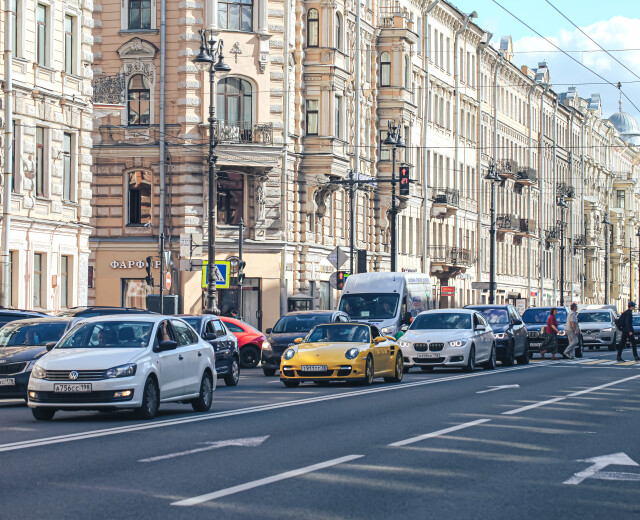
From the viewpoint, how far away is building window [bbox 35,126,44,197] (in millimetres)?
40475

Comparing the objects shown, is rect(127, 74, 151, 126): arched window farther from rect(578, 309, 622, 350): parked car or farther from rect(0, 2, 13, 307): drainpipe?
rect(578, 309, 622, 350): parked car

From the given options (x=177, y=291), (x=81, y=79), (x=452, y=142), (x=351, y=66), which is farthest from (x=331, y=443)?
(x=452, y=142)

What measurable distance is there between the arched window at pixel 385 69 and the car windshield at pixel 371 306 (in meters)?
27.5

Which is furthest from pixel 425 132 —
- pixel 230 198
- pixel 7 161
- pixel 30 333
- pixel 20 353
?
pixel 20 353

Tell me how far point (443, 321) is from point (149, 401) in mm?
15856

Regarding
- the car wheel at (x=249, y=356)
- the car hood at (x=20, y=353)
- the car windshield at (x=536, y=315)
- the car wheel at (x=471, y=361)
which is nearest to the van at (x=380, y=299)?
the car wheel at (x=249, y=356)

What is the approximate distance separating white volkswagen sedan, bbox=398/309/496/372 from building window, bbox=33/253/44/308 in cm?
1205

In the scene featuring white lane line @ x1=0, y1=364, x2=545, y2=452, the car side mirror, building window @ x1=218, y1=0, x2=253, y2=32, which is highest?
building window @ x1=218, y1=0, x2=253, y2=32

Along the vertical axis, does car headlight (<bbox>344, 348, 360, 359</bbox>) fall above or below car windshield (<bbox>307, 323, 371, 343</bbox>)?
below

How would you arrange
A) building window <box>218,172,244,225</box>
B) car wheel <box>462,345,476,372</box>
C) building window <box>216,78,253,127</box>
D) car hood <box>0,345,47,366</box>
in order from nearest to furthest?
car hood <box>0,345,47,366</box>, car wheel <box>462,345,476,372</box>, building window <box>216,78,253,127</box>, building window <box>218,172,244,225</box>

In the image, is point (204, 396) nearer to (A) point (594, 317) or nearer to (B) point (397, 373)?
(B) point (397, 373)

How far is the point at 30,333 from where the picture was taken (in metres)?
23.1

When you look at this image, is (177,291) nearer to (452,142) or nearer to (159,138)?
(159,138)

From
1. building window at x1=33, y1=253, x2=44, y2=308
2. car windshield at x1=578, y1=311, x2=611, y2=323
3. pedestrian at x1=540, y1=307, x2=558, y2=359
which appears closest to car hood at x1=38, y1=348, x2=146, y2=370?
building window at x1=33, y1=253, x2=44, y2=308
